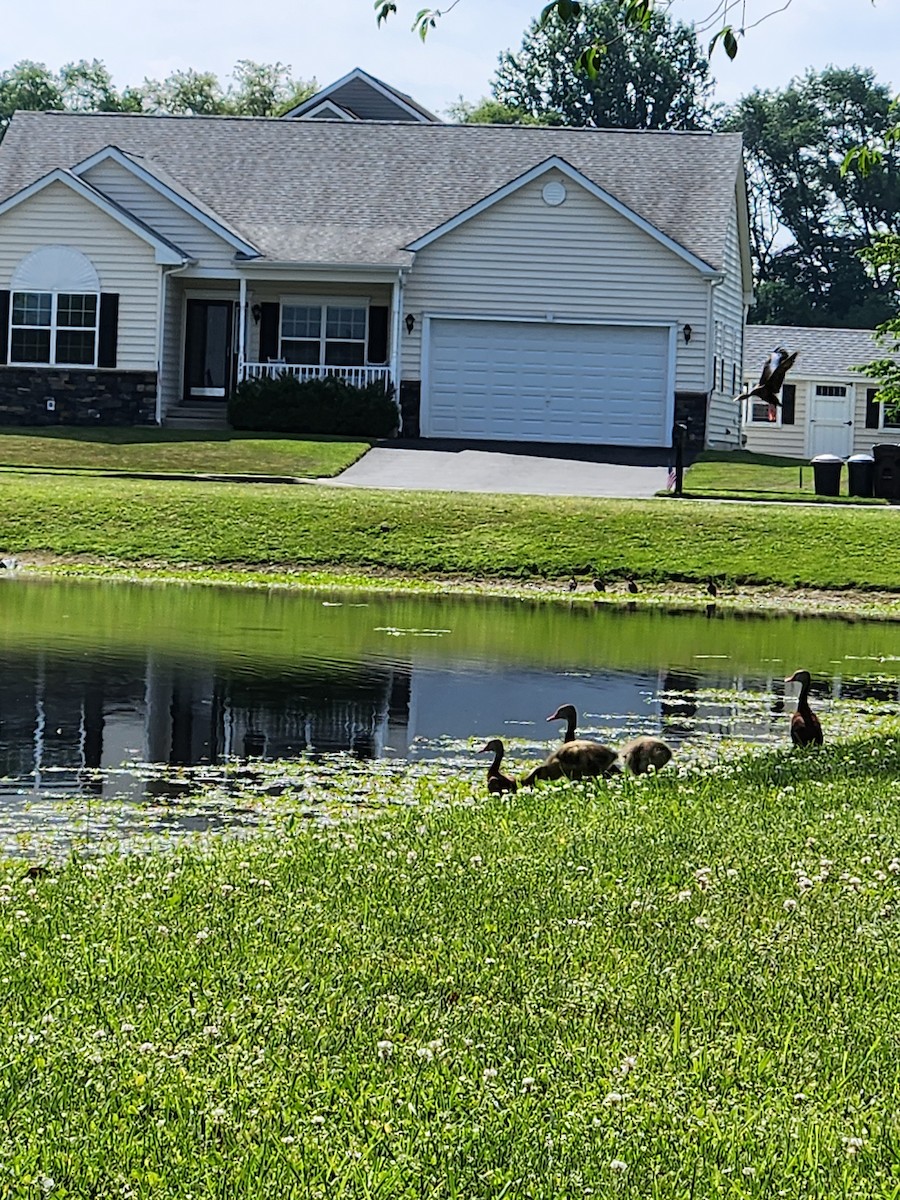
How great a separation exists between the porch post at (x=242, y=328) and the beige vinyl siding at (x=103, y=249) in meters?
1.85

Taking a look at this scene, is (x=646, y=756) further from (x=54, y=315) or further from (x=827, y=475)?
(x=54, y=315)

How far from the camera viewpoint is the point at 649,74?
3644 inches

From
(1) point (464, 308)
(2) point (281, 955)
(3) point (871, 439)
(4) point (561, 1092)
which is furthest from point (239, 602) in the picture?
(3) point (871, 439)

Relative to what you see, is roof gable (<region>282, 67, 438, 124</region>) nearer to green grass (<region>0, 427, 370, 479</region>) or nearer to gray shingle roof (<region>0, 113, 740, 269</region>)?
gray shingle roof (<region>0, 113, 740, 269</region>)

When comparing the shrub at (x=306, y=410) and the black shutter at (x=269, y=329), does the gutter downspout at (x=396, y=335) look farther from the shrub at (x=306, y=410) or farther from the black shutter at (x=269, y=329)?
the black shutter at (x=269, y=329)

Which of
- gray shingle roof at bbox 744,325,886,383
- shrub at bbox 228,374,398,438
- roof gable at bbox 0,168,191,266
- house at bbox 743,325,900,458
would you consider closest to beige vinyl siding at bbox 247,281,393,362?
roof gable at bbox 0,168,191,266

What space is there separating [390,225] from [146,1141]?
130 feet

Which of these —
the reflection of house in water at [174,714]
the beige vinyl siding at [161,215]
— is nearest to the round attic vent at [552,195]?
the beige vinyl siding at [161,215]

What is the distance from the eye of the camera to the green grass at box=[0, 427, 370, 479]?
1309 inches

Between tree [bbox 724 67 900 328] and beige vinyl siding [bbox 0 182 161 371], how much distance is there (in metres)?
51.0

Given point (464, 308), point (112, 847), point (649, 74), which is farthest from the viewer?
point (649, 74)

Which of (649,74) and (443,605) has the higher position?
(649,74)

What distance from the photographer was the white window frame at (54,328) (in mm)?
40906

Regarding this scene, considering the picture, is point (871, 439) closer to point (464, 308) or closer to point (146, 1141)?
point (464, 308)
